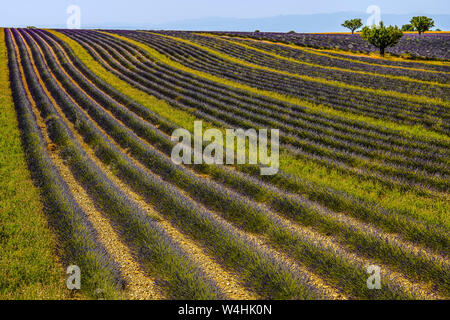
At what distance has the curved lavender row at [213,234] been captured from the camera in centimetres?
421

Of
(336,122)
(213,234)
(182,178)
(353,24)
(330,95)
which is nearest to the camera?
(213,234)

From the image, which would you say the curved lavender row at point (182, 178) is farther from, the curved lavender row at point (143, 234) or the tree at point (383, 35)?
the tree at point (383, 35)

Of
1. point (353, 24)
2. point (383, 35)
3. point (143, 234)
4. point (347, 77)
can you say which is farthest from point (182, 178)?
point (353, 24)

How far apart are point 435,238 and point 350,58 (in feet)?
128

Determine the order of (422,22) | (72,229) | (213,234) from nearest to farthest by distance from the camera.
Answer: (72,229), (213,234), (422,22)

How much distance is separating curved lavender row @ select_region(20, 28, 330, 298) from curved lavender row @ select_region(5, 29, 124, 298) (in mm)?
756

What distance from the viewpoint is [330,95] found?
1783 centimetres

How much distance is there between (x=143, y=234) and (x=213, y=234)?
1306 mm

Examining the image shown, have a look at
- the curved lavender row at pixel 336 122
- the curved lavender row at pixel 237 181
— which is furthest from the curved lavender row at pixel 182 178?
the curved lavender row at pixel 336 122

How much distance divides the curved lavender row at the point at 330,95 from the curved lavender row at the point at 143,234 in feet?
38.9

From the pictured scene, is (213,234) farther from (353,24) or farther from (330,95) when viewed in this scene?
(353,24)

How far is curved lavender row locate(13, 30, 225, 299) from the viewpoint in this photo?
423 cm
